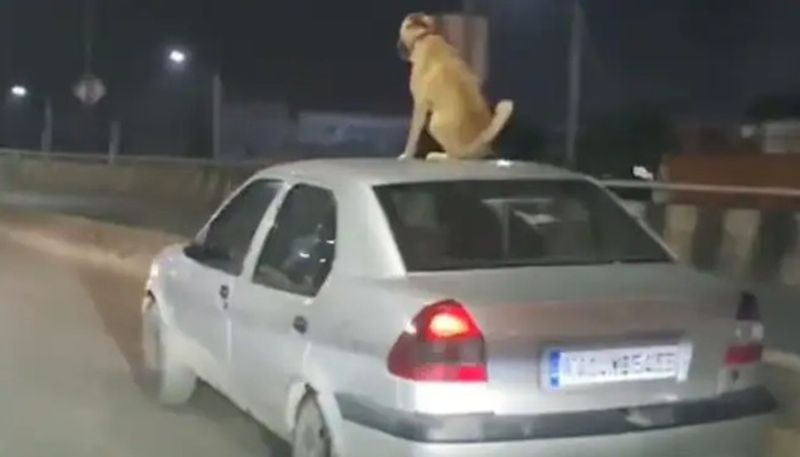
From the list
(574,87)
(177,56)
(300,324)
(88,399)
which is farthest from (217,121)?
(177,56)

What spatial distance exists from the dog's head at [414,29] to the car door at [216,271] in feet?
9.80

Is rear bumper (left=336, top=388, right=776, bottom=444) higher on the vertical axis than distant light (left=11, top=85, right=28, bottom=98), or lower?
lower

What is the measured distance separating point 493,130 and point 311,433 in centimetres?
468

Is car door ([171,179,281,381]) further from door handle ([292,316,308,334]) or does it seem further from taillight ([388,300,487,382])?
taillight ([388,300,487,382])

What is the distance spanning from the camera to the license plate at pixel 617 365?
5141 millimetres

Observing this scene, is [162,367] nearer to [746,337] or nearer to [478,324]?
[478,324]

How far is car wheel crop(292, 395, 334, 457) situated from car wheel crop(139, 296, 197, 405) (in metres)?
1.92

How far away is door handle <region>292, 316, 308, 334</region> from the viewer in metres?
5.80

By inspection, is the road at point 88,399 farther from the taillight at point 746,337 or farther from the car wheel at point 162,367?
the taillight at point 746,337

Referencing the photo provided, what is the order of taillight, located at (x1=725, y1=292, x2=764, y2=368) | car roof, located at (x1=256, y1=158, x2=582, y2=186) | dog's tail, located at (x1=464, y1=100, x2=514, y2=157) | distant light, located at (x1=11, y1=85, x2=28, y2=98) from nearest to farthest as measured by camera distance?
taillight, located at (x1=725, y1=292, x2=764, y2=368) < car roof, located at (x1=256, y1=158, x2=582, y2=186) < dog's tail, located at (x1=464, y1=100, x2=514, y2=157) < distant light, located at (x1=11, y1=85, x2=28, y2=98)

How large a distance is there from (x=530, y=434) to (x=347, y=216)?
132 cm

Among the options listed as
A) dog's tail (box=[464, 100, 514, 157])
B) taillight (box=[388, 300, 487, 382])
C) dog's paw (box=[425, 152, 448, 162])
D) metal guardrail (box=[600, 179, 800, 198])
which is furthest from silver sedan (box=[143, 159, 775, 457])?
metal guardrail (box=[600, 179, 800, 198])

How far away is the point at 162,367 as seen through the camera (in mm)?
8148

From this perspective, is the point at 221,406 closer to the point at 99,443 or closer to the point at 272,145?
the point at 99,443
